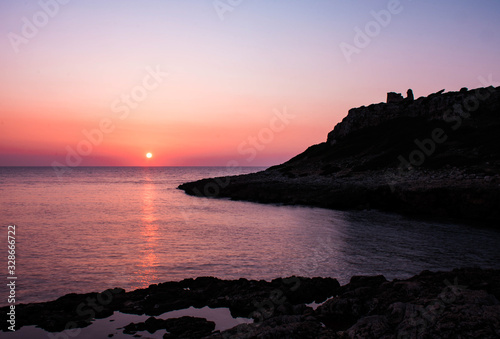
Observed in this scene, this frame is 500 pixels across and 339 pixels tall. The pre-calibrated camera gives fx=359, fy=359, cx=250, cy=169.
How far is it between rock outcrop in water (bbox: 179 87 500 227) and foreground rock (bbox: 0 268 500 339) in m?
23.6

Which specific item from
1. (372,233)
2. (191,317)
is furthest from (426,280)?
(372,233)

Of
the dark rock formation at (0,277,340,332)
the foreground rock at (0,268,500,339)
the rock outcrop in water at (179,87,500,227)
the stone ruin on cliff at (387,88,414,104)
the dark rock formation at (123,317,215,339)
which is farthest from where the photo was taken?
the stone ruin on cliff at (387,88,414,104)

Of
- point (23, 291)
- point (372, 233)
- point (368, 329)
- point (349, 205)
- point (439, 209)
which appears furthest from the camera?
point (349, 205)

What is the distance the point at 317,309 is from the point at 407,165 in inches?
1842

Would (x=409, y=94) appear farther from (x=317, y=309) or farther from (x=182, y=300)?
(x=182, y=300)

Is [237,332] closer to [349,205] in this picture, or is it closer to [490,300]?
[490,300]

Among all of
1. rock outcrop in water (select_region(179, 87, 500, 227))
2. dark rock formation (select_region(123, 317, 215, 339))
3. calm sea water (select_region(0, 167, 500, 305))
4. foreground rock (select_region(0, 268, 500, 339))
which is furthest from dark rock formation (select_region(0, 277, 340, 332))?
rock outcrop in water (select_region(179, 87, 500, 227))

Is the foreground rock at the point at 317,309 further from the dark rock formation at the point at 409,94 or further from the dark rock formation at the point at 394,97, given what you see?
the dark rock formation at the point at 409,94

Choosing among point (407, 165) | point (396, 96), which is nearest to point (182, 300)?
point (407, 165)

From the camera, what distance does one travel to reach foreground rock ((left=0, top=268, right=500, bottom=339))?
8375mm

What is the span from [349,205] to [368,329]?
35156mm

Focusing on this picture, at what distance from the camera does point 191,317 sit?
11.1 metres

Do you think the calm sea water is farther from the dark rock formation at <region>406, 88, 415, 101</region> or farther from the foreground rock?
the dark rock formation at <region>406, 88, 415, 101</region>

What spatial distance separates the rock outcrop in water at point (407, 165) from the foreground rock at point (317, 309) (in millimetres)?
23630
